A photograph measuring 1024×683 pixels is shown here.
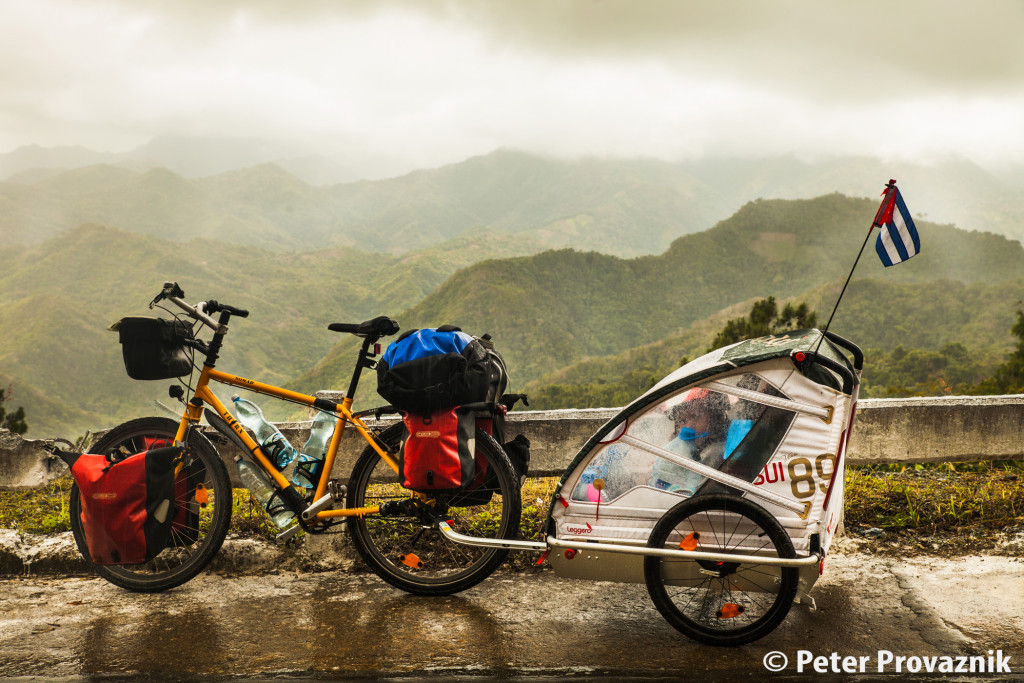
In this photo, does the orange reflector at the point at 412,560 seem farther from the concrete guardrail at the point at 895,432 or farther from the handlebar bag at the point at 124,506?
the handlebar bag at the point at 124,506

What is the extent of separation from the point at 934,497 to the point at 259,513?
4.33m

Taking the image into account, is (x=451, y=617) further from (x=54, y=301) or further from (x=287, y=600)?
(x=54, y=301)

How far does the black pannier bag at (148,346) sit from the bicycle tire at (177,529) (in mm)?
406

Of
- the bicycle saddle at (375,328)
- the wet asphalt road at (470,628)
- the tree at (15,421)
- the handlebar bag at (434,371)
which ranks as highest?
the bicycle saddle at (375,328)

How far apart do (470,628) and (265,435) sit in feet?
5.22

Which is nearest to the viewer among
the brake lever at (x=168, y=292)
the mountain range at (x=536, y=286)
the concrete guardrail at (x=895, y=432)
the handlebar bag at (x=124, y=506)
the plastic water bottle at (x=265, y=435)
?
the brake lever at (x=168, y=292)

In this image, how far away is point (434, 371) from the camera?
11.2 ft

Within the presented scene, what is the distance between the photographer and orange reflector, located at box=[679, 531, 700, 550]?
3148mm

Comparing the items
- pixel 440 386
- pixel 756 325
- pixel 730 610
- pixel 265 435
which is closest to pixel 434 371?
pixel 440 386

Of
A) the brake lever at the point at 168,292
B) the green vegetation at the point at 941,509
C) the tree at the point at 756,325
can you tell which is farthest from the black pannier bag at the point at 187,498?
the tree at the point at 756,325

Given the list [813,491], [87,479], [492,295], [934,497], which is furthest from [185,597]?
[492,295]

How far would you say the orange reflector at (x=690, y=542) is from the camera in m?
3.15

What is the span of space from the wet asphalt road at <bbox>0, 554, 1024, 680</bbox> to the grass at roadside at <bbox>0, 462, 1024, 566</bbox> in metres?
0.29

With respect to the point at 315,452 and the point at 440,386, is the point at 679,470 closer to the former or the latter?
the point at 440,386
